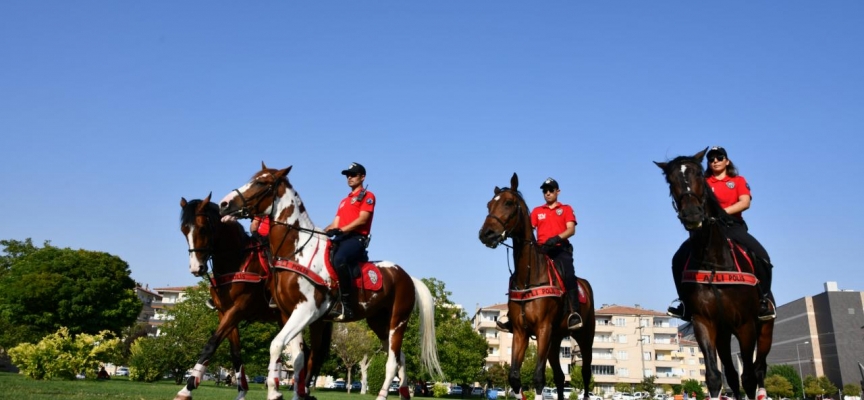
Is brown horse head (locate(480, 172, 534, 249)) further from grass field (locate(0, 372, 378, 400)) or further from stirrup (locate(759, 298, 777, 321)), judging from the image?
grass field (locate(0, 372, 378, 400))

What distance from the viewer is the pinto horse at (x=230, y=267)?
11.2 metres

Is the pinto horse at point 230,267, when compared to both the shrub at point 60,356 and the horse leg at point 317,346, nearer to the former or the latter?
the horse leg at point 317,346

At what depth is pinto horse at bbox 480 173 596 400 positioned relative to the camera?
1047 cm

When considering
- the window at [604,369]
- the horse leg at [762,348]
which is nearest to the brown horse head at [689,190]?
the horse leg at [762,348]

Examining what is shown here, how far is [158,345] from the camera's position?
174 ft

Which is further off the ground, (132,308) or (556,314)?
(132,308)

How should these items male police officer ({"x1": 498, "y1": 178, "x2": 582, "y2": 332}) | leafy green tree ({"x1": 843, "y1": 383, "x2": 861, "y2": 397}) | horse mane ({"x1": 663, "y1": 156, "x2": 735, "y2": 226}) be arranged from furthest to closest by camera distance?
leafy green tree ({"x1": 843, "y1": 383, "x2": 861, "y2": 397}), male police officer ({"x1": 498, "y1": 178, "x2": 582, "y2": 332}), horse mane ({"x1": 663, "y1": 156, "x2": 735, "y2": 226})

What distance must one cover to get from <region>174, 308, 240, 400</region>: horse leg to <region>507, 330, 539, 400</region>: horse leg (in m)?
4.72

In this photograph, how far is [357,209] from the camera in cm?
1131

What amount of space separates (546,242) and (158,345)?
1940 inches

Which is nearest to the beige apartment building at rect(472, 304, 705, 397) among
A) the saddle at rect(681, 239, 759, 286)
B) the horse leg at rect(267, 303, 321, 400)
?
the saddle at rect(681, 239, 759, 286)

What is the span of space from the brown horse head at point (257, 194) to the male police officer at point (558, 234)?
4.85 metres

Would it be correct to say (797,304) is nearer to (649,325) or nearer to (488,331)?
(649,325)

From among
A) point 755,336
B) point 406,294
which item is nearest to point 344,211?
point 406,294
